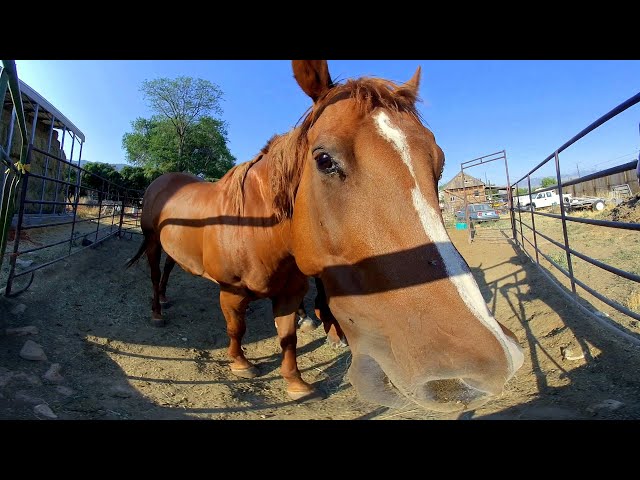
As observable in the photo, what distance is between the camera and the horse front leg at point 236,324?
122 inches

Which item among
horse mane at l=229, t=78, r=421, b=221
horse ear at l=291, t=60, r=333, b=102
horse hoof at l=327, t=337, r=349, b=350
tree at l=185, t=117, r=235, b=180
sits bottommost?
horse hoof at l=327, t=337, r=349, b=350

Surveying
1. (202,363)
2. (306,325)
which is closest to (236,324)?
(202,363)

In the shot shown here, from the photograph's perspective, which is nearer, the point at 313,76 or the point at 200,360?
the point at 313,76

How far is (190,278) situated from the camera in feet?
20.4

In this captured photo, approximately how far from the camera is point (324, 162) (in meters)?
1.49

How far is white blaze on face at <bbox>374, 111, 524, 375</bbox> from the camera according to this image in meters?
1.04

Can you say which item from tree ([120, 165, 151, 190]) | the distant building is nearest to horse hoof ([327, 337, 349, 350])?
the distant building

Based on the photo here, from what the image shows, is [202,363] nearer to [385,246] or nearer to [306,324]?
[306,324]

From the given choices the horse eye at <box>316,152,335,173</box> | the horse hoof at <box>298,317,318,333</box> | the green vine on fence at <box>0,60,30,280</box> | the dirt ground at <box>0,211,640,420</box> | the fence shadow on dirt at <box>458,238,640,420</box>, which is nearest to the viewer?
the horse eye at <box>316,152,335,173</box>

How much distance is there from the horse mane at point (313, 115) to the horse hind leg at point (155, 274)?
3017 millimetres

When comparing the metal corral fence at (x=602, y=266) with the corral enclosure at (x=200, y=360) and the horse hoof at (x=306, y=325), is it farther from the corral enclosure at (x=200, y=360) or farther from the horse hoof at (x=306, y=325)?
the horse hoof at (x=306, y=325)

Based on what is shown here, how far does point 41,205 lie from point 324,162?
1160 centimetres

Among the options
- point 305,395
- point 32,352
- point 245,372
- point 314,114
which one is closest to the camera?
point 314,114

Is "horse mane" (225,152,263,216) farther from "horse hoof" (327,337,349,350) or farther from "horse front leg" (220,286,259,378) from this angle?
"horse hoof" (327,337,349,350)
